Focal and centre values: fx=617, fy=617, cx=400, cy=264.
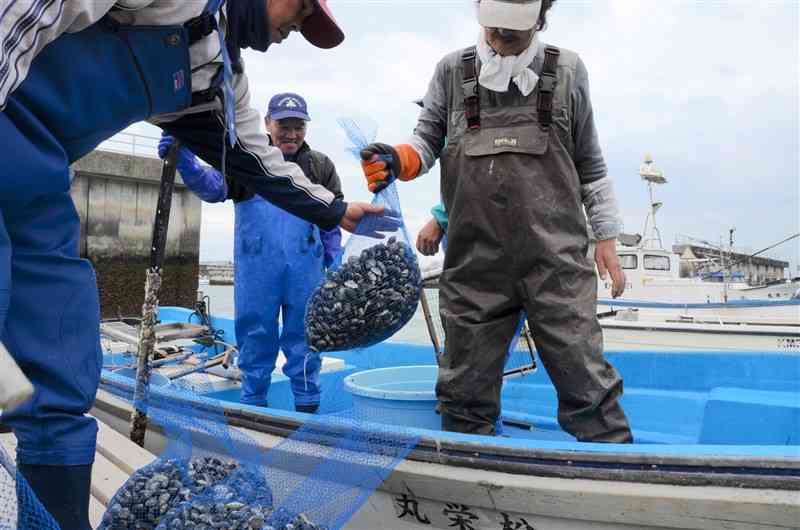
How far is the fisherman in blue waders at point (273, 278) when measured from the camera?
308 centimetres

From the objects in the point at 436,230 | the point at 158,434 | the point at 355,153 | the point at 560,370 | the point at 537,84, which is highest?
the point at 537,84

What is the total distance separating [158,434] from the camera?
8.75 ft

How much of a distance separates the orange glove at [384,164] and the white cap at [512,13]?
519 millimetres

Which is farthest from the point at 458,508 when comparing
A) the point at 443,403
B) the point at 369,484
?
the point at 443,403

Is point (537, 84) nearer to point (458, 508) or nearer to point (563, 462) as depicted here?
point (563, 462)

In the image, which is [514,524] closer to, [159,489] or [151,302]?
[159,489]

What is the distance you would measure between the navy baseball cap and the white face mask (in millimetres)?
1345

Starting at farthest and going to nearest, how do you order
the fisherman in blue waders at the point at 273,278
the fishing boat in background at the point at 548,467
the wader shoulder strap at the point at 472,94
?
Result: the fisherman in blue waders at the point at 273,278, the wader shoulder strap at the point at 472,94, the fishing boat in background at the point at 548,467

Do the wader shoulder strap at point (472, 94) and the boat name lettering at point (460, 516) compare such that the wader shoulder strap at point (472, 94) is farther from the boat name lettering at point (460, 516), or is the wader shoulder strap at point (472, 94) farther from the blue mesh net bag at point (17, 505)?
the blue mesh net bag at point (17, 505)

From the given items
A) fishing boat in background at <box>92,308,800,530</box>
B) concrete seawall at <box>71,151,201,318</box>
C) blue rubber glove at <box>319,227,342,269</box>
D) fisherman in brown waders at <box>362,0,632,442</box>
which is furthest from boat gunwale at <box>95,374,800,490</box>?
concrete seawall at <box>71,151,201,318</box>

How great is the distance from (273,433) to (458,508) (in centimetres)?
70

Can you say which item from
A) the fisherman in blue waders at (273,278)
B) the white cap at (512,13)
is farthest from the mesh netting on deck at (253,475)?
the white cap at (512,13)

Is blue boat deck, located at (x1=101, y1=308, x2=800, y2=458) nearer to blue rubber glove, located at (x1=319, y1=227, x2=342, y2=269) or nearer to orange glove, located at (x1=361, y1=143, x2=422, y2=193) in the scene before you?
blue rubber glove, located at (x1=319, y1=227, x2=342, y2=269)

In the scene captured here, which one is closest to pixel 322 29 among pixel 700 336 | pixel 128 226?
pixel 700 336
